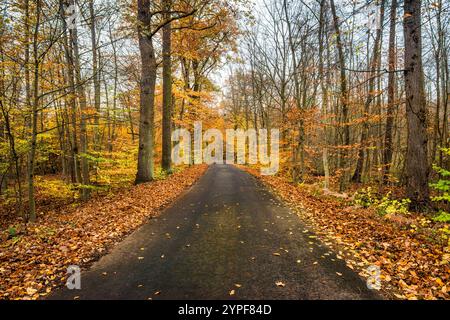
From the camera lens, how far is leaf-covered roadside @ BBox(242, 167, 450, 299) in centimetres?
372

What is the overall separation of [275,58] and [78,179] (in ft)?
46.8

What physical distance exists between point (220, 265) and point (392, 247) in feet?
11.5

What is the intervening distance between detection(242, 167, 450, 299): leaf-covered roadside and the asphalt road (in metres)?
0.42

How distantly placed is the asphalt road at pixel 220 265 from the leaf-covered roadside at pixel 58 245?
1.19ft

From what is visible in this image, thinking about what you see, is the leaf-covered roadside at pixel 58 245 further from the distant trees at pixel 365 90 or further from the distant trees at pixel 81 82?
the distant trees at pixel 365 90

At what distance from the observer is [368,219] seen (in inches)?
269

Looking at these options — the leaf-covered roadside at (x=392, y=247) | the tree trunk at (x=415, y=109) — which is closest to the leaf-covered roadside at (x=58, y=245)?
the leaf-covered roadside at (x=392, y=247)

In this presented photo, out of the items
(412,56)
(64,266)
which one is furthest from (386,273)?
(412,56)

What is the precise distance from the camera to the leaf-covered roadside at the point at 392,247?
372 centimetres

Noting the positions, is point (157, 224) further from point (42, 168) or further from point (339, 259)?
point (42, 168)


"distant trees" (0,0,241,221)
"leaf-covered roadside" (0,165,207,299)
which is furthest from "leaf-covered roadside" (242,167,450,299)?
"distant trees" (0,0,241,221)

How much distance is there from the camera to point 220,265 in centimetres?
436

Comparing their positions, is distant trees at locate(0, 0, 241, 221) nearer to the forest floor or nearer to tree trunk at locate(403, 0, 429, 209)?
the forest floor

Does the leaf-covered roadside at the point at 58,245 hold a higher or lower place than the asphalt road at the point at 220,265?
higher
